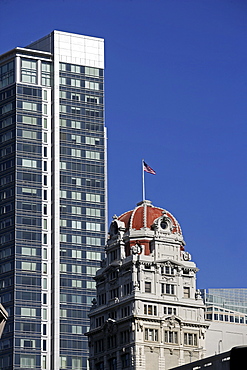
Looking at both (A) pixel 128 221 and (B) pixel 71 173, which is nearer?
(A) pixel 128 221

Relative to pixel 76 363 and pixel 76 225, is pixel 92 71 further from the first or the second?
pixel 76 363

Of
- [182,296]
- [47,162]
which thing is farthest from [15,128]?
[182,296]

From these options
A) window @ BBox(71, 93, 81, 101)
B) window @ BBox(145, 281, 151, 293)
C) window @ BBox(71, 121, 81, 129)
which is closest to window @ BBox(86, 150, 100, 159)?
Answer: window @ BBox(71, 121, 81, 129)

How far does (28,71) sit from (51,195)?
27.4 meters

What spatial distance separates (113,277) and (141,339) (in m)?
14.2

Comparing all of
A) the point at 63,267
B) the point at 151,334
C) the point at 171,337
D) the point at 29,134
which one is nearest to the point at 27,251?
the point at 63,267

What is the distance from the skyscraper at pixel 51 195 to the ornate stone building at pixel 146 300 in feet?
96.4

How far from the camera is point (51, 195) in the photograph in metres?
186

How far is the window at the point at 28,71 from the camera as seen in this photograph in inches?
Result: 7510

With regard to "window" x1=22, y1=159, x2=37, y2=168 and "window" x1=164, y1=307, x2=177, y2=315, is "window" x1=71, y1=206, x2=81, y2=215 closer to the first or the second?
"window" x1=22, y1=159, x2=37, y2=168

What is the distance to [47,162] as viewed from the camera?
614 ft

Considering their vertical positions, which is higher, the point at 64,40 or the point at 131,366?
the point at 64,40

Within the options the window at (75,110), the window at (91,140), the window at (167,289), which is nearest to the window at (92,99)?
the window at (75,110)

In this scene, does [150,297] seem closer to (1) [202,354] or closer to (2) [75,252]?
(1) [202,354]
